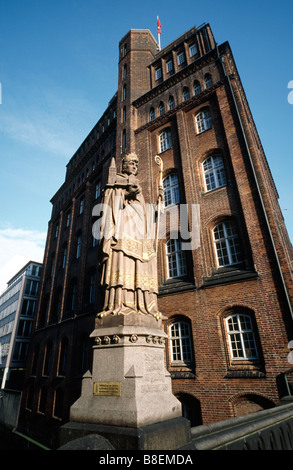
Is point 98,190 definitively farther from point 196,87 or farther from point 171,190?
point 196,87

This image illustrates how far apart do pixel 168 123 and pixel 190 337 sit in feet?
42.3

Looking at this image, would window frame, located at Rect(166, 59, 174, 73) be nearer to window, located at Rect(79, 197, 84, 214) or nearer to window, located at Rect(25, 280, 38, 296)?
window, located at Rect(79, 197, 84, 214)

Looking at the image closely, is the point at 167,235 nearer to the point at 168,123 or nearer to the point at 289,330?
the point at 289,330

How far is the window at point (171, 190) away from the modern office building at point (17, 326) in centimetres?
2727

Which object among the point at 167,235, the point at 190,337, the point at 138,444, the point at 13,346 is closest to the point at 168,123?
the point at 167,235

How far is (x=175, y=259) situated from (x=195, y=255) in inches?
58.0

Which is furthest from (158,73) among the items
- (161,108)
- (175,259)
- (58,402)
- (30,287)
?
(30,287)

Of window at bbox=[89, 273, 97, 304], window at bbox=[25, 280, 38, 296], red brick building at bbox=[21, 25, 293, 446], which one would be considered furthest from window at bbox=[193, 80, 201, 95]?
window at bbox=[25, 280, 38, 296]

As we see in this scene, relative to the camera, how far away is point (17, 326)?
38438 mm

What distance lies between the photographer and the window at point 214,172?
1292 centimetres

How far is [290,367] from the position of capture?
7965 mm

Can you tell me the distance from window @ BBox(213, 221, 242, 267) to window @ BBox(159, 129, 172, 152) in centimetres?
682

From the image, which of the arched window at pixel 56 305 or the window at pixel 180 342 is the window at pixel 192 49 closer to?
the window at pixel 180 342

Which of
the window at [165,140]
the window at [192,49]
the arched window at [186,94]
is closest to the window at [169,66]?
the window at [192,49]
